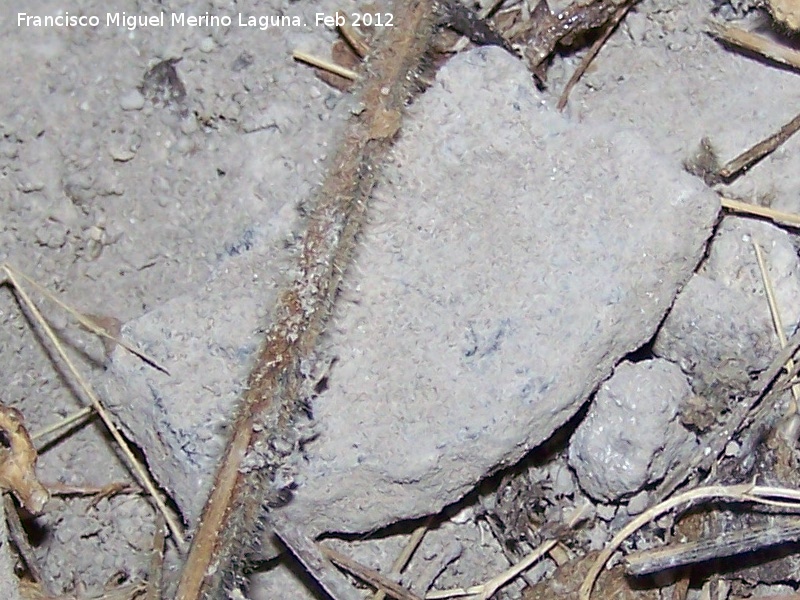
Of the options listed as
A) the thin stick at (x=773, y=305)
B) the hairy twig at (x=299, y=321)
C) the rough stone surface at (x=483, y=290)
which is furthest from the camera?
the thin stick at (x=773, y=305)

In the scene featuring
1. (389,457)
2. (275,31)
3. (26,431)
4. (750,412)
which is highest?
(275,31)

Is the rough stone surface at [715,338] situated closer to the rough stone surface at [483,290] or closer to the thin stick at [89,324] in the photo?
the rough stone surface at [483,290]

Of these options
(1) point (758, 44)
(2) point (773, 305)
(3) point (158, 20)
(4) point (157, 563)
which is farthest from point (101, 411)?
(1) point (758, 44)

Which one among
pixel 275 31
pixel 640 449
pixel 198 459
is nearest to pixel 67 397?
pixel 198 459

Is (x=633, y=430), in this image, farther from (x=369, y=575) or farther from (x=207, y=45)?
(x=207, y=45)

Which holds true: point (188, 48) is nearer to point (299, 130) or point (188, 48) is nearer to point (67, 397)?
point (299, 130)

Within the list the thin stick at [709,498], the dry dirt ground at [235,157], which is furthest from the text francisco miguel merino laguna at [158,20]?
the thin stick at [709,498]

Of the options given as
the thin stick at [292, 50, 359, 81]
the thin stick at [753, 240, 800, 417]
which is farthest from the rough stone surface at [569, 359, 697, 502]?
the thin stick at [292, 50, 359, 81]
